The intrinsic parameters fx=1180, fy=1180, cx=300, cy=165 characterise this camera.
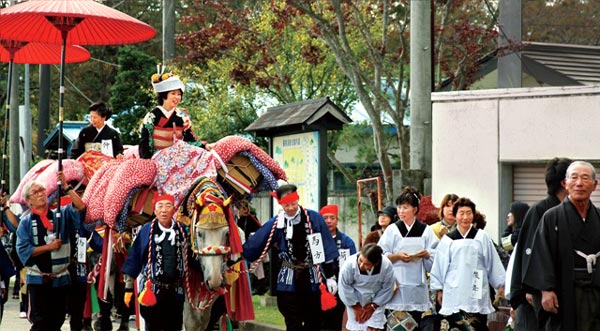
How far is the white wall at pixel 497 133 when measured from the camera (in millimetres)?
15531

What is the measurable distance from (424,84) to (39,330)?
261 inches

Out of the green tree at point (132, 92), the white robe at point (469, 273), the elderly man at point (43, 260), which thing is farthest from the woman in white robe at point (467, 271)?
the green tree at point (132, 92)

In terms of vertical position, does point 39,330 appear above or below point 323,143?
Result: below

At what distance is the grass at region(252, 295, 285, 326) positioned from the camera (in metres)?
16.3

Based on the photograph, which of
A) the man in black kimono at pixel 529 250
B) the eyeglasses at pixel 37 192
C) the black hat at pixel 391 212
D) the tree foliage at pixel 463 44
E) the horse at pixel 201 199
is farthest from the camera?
the tree foliage at pixel 463 44

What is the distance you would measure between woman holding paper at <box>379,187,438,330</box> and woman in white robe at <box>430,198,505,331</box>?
0.31 meters

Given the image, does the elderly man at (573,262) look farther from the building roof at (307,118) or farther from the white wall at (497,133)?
the building roof at (307,118)

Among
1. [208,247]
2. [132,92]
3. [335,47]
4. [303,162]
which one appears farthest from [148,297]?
[132,92]

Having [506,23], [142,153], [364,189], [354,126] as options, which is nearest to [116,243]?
[142,153]

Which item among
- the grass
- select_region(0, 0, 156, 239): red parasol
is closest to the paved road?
the grass

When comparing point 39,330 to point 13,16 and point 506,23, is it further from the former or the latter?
point 506,23

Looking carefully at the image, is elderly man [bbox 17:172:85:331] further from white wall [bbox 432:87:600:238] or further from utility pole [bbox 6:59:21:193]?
utility pole [bbox 6:59:21:193]

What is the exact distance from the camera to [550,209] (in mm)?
9180

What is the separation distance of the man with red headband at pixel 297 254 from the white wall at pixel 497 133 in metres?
4.49
